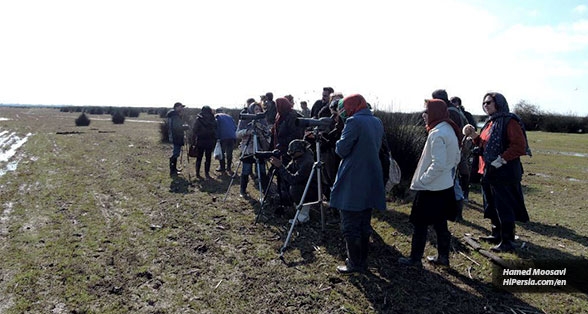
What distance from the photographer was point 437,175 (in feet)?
14.2

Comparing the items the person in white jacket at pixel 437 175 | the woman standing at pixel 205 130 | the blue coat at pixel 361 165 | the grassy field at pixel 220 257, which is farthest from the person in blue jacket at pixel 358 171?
the woman standing at pixel 205 130

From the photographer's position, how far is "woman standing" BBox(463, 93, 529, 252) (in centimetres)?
487

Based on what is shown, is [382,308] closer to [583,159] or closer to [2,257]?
[2,257]

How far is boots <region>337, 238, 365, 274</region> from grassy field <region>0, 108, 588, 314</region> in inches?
4.4

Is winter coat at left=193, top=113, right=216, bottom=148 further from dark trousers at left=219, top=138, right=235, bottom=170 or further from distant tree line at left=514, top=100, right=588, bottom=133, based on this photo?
distant tree line at left=514, top=100, right=588, bottom=133


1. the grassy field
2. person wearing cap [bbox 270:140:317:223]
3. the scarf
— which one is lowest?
the grassy field

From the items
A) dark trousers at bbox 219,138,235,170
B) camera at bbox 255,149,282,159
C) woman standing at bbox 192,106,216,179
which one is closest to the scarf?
camera at bbox 255,149,282,159

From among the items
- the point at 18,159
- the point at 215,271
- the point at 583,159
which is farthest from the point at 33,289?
the point at 583,159

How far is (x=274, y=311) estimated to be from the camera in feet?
13.0

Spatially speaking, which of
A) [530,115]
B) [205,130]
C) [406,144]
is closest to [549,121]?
[530,115]

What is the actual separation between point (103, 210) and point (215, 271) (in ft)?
12.7

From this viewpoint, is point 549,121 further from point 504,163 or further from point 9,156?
point 9,156

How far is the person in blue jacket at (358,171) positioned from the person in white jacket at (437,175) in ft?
1.57

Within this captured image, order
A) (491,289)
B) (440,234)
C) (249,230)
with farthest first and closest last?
1. (249,230)
2. (440,234)
3. (491,289)
